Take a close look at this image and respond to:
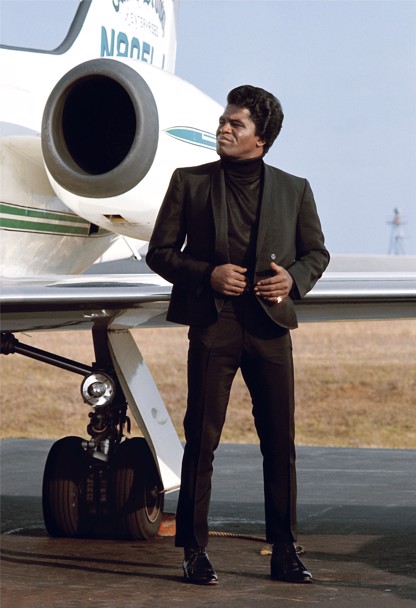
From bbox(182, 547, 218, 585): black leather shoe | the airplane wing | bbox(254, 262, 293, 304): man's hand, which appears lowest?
bbox(182, 547, 218, 585): black leather shoe

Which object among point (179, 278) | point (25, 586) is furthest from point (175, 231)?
point (25, 586)

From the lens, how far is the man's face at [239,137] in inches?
215

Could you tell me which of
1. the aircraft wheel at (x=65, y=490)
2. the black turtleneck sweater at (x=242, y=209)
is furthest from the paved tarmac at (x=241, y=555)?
the black turtleneck sweater at (x=242, y=209)

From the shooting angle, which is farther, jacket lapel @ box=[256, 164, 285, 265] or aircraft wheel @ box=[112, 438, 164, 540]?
aircraft wheel @ box=[112, 438, 164, 540]

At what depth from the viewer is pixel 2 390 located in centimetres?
2281

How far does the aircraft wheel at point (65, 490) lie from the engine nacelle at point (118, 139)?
1.38 meters

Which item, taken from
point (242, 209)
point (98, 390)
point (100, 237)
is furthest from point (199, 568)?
point (100, 237)

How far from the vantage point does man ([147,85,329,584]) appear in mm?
5457

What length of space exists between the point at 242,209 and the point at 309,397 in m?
16.8

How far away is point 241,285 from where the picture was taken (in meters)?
5.36

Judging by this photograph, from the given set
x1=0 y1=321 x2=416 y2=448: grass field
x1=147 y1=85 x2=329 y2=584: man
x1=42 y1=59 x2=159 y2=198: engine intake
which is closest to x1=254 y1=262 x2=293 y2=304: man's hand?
x1=147 y1=85 x2=329 y2=584: man

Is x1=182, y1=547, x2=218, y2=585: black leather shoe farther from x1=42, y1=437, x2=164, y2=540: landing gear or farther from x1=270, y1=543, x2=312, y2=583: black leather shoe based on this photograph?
x1=42, y1=437, x2=164, y2=540: landing gear

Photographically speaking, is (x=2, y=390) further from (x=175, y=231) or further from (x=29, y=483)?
(x=175, y=231)

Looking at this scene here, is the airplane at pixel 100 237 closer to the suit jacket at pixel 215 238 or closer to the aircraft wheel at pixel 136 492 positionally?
the aircraft wheel at pixel 136 492
